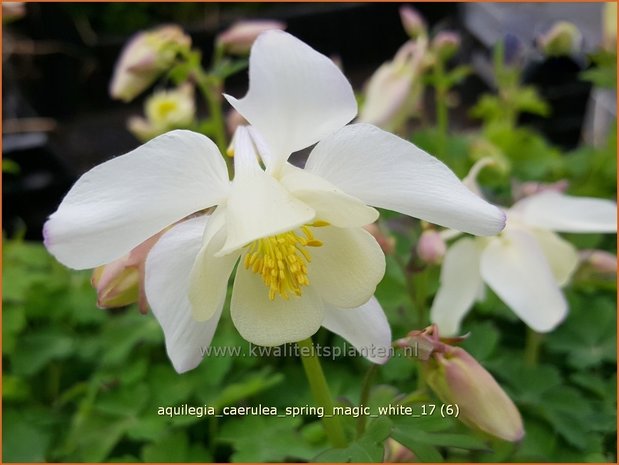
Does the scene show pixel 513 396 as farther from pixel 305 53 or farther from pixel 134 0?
pixel 134 0

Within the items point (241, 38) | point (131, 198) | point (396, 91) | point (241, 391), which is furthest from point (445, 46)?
point (131, 198)

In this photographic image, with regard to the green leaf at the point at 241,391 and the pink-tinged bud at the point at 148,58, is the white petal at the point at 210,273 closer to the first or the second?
the green leaf at the point at 241,391

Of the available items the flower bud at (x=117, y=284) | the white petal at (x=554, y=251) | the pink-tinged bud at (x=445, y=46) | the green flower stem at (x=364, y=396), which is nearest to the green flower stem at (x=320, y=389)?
the green flower stem at (x=364, y=396)

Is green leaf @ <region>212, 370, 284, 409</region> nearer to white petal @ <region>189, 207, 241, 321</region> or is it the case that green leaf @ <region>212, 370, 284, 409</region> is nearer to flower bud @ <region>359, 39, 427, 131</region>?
white petal @ <region>189, 207, 241, 321</region>

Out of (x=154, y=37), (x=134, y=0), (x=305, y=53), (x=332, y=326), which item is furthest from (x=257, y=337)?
(x=134, y=0)

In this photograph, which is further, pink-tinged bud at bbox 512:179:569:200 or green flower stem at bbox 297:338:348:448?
pink-tinged bud at bbox 512:179:569:200

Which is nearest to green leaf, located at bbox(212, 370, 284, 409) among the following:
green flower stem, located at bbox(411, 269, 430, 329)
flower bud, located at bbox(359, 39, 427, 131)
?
Answer: green flower stem, located at bbox(411, 269, 430, 329)
